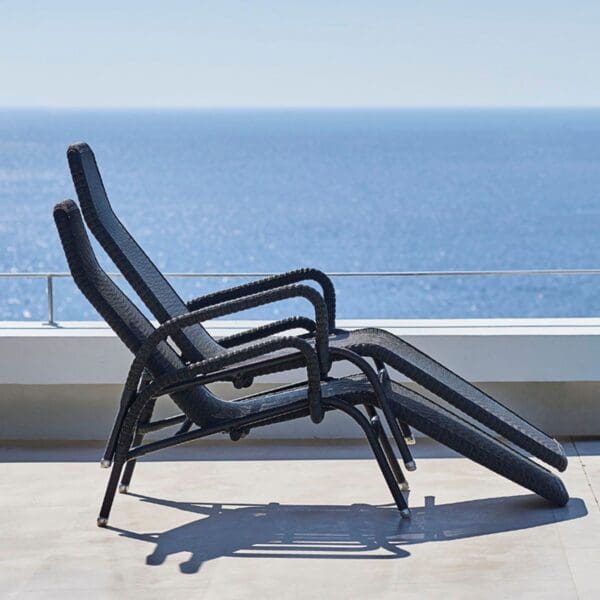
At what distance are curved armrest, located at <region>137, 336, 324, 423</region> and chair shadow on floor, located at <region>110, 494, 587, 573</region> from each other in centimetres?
36

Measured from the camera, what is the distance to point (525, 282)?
45438 mm

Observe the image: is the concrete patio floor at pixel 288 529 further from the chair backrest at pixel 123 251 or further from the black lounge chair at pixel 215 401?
the chair backrest at pixel 123 251

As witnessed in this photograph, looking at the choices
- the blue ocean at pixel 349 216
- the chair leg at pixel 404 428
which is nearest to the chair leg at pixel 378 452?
the chair leg at pixel 404 428

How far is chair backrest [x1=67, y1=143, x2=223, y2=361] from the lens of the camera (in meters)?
4.08

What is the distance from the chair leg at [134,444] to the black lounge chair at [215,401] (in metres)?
0.08

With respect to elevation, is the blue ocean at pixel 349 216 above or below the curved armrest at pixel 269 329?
below

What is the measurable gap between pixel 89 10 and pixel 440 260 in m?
25.5

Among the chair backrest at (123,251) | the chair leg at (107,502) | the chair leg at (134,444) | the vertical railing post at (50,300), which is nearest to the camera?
the chair leg at (107,502)

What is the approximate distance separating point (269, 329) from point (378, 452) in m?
0.69

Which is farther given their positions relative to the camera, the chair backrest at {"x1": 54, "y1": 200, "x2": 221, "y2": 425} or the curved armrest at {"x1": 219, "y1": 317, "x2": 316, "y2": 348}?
the curved armrest at {"x1": 219, "y1": 317, "x2": 316, "y2": 348}

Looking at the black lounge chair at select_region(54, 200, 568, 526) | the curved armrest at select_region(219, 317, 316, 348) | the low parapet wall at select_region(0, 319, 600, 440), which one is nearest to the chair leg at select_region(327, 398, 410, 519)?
the black lounge chair at select_region(54, 200, 568, 526)

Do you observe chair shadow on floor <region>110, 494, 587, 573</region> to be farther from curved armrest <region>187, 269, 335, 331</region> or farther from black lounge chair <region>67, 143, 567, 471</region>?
curved armrest <region>187, 269, 335, 331</region>

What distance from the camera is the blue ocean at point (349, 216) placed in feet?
134

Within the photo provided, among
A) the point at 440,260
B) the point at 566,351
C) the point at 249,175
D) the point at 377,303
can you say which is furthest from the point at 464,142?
the point at 566,351
